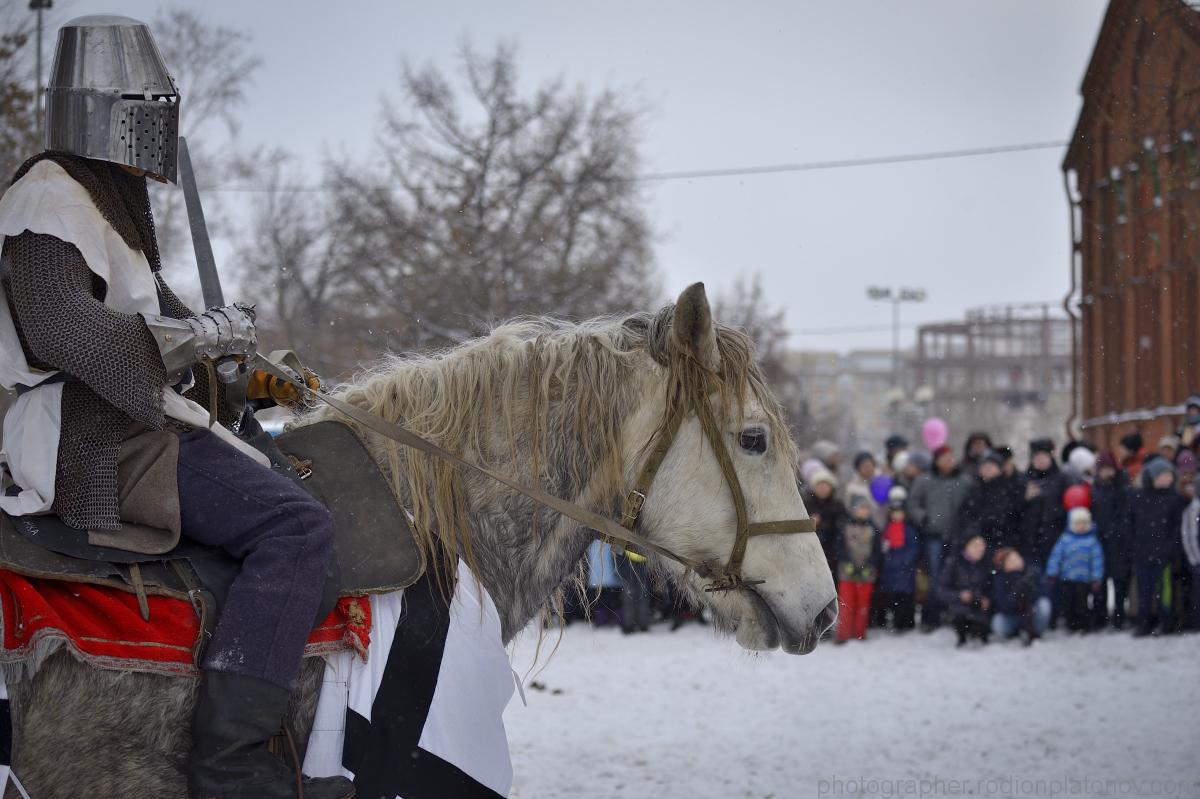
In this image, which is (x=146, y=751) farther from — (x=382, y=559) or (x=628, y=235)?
(x=628, y=235)

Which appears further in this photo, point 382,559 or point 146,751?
point 382,559

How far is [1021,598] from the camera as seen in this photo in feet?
35.0

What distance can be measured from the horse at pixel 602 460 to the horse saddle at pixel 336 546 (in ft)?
0.32

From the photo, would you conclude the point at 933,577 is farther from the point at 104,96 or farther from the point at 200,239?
the point at 104,96

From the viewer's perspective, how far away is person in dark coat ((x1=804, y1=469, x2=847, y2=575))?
11328 mm

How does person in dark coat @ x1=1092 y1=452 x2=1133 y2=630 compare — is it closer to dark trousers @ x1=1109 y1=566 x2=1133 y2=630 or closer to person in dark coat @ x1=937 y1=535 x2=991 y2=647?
dark trousers @ x1=1109 y1=566 x2=1133 y2=630

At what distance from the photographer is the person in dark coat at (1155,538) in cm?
1022

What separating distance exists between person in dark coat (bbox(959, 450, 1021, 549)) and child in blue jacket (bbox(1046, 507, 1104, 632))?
0.45 meters

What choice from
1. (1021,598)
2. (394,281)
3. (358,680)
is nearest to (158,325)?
(358,680)

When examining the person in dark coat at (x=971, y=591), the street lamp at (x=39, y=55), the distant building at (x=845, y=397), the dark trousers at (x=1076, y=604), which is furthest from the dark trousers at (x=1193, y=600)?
the distant building at (x=845, y=397)

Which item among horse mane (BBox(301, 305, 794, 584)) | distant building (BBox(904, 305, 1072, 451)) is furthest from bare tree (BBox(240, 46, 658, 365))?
distant building (BBox(904, 305, 1072, 451))

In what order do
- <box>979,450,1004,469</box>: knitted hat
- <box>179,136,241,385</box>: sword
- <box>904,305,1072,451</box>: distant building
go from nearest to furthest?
<box>179,136,241,385</box>: sword → <box>979,450,1004,469</box>: knitted hat → <box>904,305,1072,451</box>: distant building

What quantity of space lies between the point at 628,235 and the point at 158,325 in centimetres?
1417

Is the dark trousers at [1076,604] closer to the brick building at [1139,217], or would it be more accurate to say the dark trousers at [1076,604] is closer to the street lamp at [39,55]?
the brick building at [1139,217]
